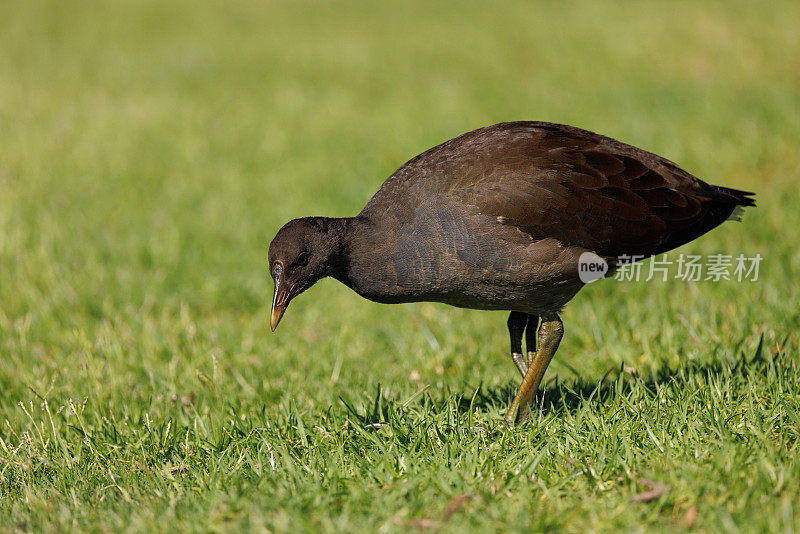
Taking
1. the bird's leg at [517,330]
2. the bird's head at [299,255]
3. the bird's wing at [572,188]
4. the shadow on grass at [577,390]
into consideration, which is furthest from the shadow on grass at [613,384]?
the bird's head at [299,255]

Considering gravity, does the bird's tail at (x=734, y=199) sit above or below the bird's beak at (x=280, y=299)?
above

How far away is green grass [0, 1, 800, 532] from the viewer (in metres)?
3.45

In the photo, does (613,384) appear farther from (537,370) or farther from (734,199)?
(734,199)

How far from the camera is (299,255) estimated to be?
415 centimetres

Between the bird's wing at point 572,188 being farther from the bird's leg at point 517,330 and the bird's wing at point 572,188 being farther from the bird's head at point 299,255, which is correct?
the bird's leg at point 517,330

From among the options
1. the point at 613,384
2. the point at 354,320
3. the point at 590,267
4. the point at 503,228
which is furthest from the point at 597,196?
the point at 354,320

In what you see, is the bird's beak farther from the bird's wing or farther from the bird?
the bird's wing

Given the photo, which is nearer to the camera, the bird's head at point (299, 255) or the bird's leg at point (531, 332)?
the bird's head at point (299, 255)

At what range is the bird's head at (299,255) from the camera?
13.6ft

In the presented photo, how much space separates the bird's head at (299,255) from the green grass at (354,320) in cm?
69

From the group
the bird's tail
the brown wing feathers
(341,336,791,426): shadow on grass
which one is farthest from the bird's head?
the bird's tail

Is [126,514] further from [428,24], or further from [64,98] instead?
[428,24]

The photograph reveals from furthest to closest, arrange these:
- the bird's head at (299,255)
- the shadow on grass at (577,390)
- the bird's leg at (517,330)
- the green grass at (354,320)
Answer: the bird's leg at (517,330)
the shadow on grass at (577,390)
the bird's head at (299,255)
the green grass at (354,320)

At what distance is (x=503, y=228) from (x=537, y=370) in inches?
31.8
